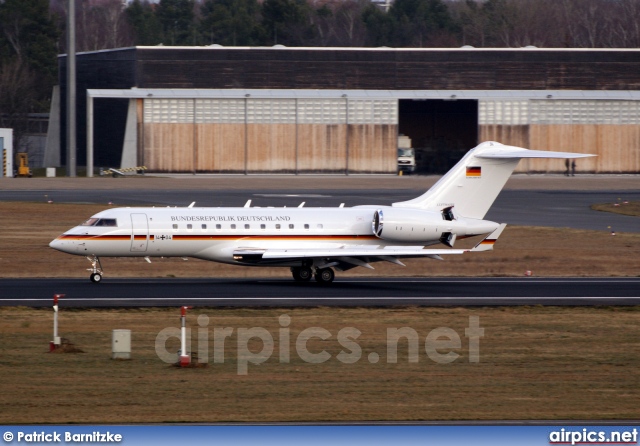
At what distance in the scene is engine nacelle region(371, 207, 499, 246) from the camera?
3131 cm

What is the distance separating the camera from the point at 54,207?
169ft

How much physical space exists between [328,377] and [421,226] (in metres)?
14.1

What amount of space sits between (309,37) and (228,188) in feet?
213

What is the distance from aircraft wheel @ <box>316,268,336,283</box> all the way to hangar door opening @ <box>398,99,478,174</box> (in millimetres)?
57392

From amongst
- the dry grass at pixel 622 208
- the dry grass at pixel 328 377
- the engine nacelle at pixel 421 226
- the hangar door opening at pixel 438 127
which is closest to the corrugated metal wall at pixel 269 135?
the hangar door opening at pixel 438 127

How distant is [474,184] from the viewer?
110ft

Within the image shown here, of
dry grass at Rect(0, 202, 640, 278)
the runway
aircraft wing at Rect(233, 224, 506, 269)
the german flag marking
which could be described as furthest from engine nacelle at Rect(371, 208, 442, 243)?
dry grass at Rect(0, 202, 640, 278)

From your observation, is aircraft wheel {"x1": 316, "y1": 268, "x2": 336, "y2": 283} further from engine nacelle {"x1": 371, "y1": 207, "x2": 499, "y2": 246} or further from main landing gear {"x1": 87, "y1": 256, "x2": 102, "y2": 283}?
main landing gear {"x1": 87, "y1": 256, "x2": 102, "y2": 283}

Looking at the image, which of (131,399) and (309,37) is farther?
(309,37)

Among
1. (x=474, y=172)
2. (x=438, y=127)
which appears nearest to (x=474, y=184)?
(x=474, y=172)

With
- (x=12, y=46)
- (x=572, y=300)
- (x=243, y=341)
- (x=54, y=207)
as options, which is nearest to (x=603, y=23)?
(x=12, y=46)

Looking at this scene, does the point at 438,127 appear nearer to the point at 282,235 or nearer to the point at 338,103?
the point at 338,103

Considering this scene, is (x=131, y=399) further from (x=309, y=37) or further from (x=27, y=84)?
(x=309, y=37)

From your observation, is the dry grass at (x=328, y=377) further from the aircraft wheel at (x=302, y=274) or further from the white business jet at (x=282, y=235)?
the aircraft wheel at (x=302, y=274)
